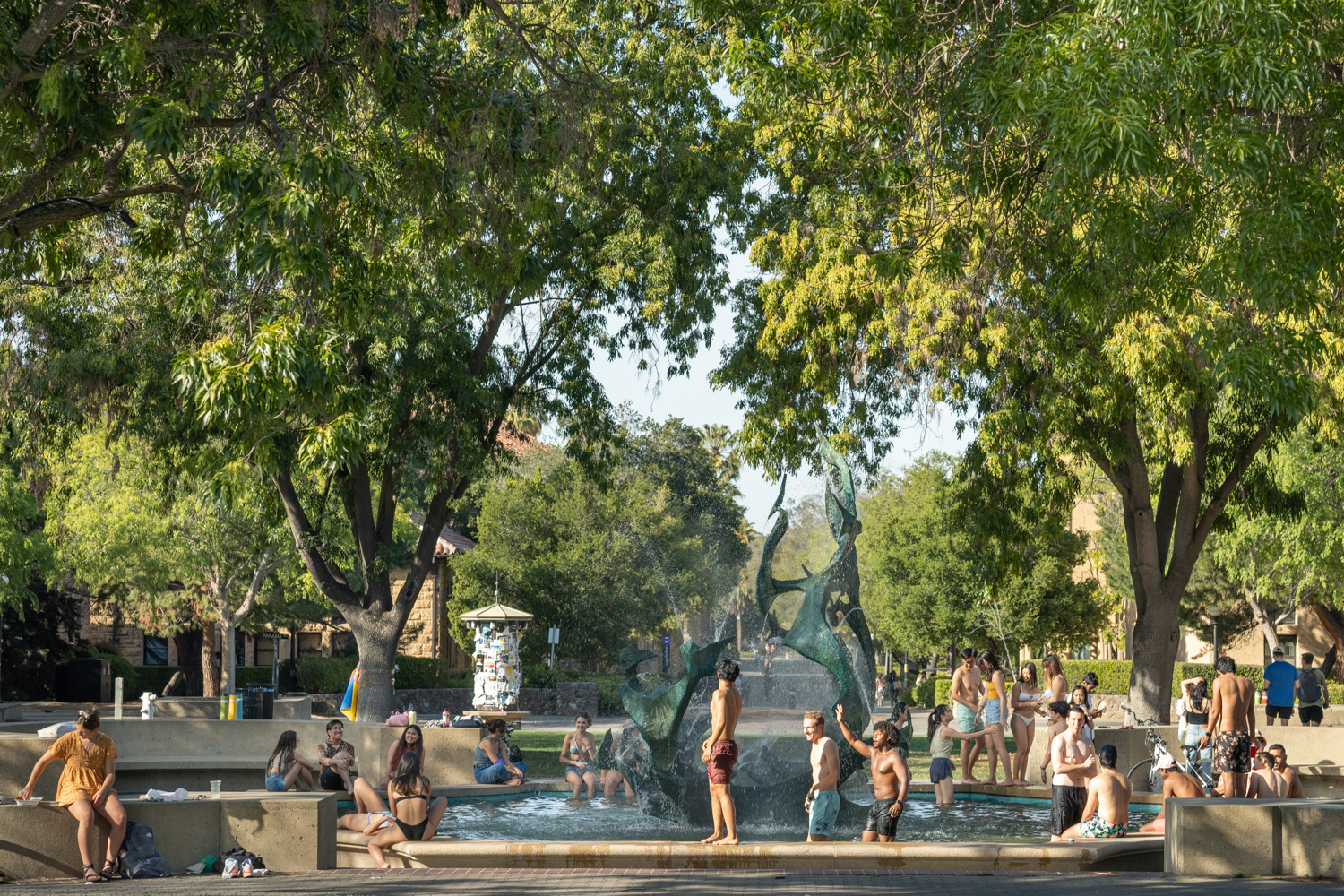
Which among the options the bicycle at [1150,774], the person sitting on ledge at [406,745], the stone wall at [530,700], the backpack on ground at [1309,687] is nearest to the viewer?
the person sitting on ledge at [406,745]

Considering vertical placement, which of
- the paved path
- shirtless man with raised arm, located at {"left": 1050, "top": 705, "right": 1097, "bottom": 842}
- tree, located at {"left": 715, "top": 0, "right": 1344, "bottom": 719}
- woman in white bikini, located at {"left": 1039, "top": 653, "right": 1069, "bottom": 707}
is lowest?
the paved path

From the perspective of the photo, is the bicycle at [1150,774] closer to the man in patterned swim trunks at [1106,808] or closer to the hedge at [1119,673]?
the man in patterned swim trunks at [1106,808]

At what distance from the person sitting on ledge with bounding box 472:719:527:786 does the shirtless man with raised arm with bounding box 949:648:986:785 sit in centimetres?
552

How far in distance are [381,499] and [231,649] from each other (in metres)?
18.7

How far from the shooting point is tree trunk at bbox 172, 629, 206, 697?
44.8 m

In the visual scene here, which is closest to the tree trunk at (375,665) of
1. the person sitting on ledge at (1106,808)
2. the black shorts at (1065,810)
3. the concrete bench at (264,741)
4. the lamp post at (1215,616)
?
the concrete bench at (264,741)

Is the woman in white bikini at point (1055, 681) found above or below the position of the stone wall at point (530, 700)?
above

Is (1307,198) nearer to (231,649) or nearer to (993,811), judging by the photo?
(993,811)

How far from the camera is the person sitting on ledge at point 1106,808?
1092cm

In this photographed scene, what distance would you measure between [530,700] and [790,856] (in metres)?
29.7

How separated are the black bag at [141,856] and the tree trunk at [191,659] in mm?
36842

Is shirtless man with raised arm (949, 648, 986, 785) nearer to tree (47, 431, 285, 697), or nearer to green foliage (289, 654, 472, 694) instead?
tree (47, 431, 285, 697)

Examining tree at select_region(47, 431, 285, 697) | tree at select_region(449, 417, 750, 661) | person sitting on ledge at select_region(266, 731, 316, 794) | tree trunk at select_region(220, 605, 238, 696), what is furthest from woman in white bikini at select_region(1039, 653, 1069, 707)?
tree trunk at select_region(220, 605, 238, 696)

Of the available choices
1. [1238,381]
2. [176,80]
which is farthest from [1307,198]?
[176,80]
